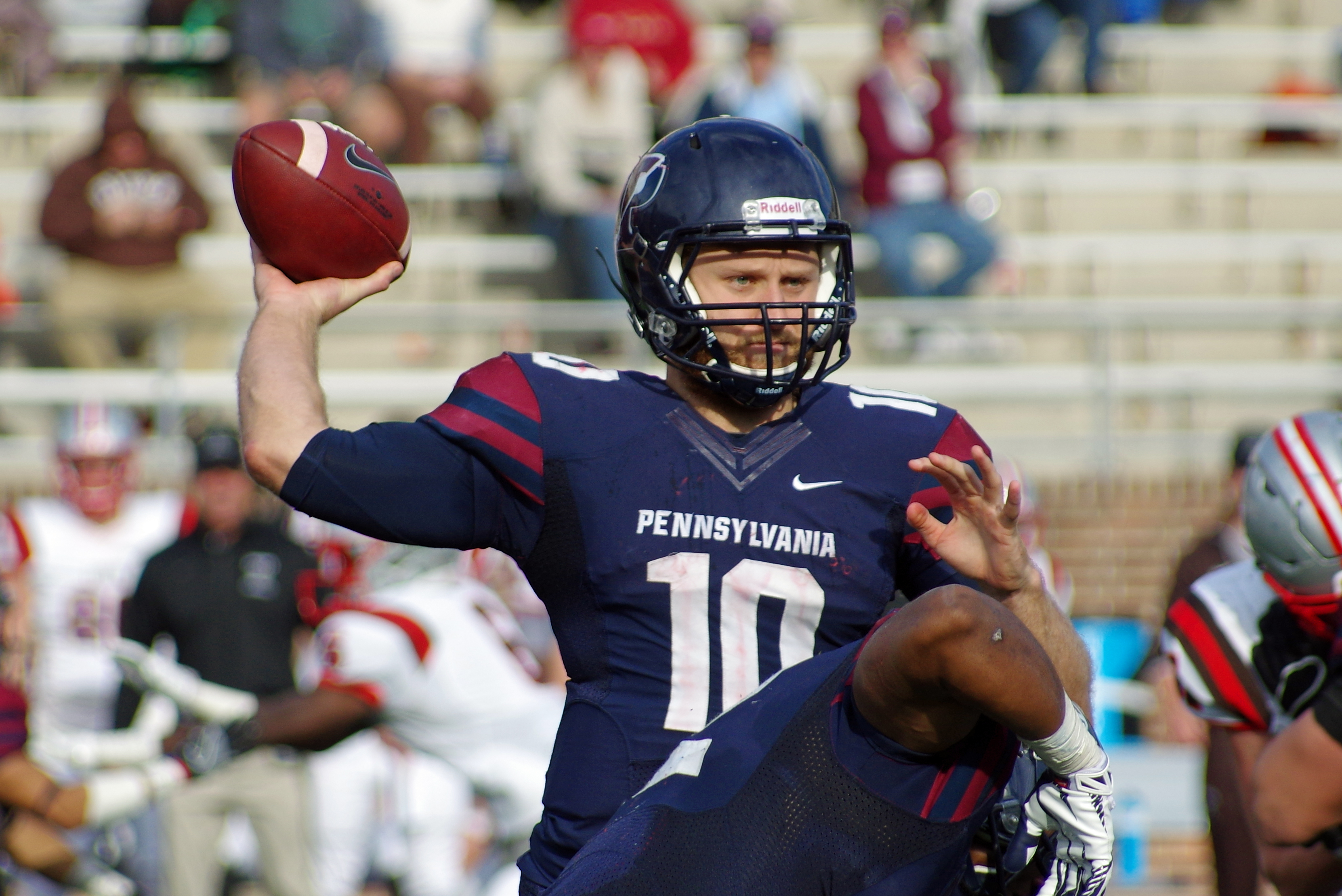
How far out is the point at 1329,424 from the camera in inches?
142

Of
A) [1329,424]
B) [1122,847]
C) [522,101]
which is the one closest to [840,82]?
[522,101]

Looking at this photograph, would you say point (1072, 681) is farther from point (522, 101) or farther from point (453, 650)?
point (522, 101)

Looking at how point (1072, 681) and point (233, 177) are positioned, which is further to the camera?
point (233, 177)

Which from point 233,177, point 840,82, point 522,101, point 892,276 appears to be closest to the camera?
point 233,177

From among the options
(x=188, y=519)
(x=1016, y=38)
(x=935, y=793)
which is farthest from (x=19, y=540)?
(x=1016, y=38)

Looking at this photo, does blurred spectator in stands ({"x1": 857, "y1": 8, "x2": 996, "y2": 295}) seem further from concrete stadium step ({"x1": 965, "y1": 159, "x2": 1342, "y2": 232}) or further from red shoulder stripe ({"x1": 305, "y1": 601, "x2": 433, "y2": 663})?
red shoulder stripe ({"x1": 305, "y1": 601, "x2": 433, "y2": 663})

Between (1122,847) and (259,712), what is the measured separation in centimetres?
371

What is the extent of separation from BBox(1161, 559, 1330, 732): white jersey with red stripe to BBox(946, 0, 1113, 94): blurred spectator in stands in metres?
8.22

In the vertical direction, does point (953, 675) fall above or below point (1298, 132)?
above

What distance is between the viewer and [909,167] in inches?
389

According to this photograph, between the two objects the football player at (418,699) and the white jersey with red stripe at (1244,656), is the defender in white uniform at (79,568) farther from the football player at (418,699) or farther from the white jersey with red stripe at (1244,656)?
the white jersey with red stripe at (1244,656)

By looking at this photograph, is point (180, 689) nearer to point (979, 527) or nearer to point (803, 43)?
point (979, 527)

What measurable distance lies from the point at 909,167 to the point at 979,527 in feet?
24.8

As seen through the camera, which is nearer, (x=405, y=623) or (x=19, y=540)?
(x=405, y=623)
